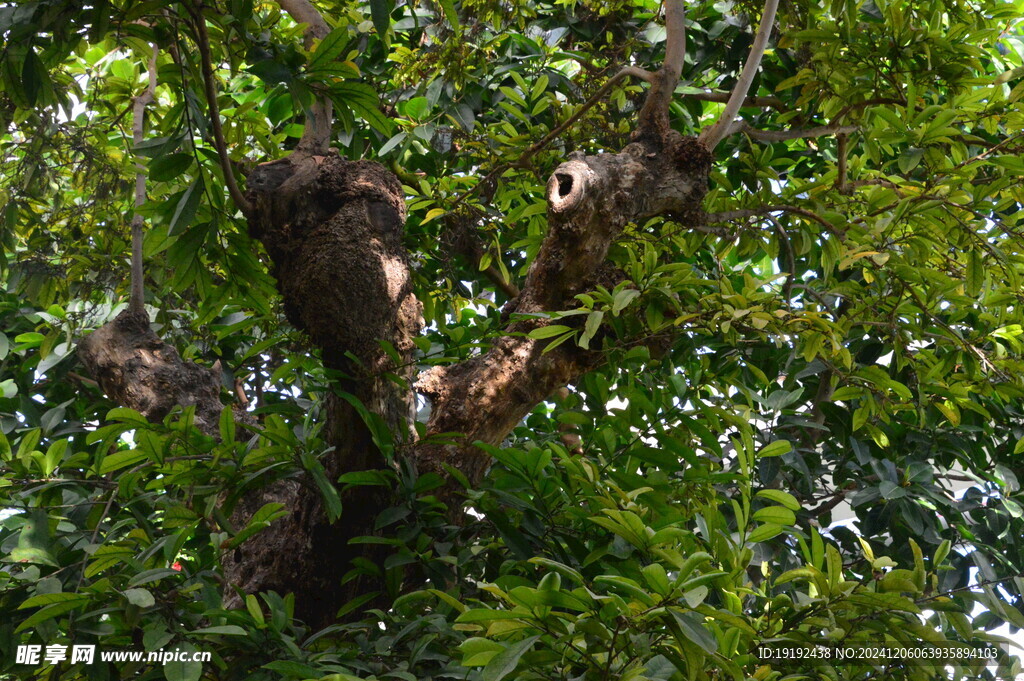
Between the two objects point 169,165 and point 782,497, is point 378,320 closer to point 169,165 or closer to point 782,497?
point 169,165

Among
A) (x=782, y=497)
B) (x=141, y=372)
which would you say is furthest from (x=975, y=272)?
(x=141, y=372)

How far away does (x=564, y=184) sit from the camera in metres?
1.90

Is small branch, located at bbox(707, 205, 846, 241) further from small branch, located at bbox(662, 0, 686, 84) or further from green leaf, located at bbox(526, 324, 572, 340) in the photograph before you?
green leaf, located at bbox(526, 324, 572, 340)

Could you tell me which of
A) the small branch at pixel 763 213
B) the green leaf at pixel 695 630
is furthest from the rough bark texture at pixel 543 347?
the green leaf at pixel 695 630

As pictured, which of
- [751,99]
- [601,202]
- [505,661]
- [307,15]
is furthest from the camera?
[751,99]

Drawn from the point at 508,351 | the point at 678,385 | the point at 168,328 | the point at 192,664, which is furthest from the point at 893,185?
the point at 168,328

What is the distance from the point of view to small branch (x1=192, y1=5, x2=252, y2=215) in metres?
1.59

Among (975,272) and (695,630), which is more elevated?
(975,272)

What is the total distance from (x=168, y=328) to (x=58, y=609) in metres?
1.55

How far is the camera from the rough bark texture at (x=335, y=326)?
1863 mm

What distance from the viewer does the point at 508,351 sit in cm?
204

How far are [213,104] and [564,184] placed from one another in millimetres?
732

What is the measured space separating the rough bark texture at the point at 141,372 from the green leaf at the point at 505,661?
4.71 feet

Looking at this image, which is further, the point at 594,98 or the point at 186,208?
the point at 594,98
